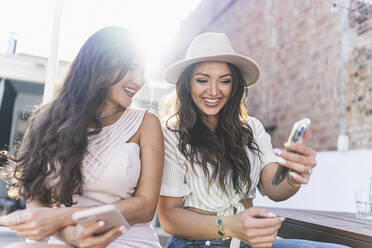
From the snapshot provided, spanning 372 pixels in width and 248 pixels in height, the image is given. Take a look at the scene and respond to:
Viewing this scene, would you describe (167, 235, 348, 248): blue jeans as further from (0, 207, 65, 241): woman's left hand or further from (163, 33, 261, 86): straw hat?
(163, 33, 261, 86): straw hat

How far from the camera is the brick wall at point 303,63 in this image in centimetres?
373

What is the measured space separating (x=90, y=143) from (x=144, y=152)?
0.80ft

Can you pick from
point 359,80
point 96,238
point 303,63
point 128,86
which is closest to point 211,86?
point 128,86

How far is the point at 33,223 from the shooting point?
1.28 meters

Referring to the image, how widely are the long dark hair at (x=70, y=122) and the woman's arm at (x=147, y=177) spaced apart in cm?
22

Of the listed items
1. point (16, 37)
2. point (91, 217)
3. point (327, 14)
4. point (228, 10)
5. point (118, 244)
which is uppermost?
point (228, 10)

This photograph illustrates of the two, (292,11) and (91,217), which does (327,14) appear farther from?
(91,217)

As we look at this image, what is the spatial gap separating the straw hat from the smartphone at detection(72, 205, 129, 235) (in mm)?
923

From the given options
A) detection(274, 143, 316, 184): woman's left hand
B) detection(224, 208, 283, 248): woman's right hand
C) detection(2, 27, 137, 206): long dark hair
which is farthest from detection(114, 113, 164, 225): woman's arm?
detection(274, 143, 316, 184): woman's left hand

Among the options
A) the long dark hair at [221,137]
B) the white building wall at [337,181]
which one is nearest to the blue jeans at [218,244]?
the long dark hair at [221,137]

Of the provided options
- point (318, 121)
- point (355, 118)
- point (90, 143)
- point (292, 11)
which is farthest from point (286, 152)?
point (292, 11)

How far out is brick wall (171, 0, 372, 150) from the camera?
373 cm

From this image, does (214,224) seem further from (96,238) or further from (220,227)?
(96,238)

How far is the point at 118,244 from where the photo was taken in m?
1.49
